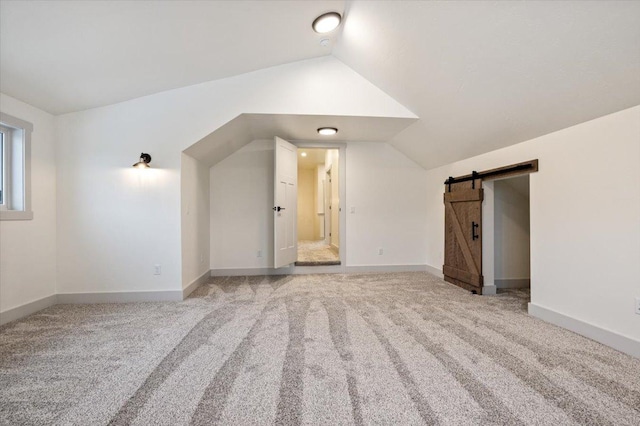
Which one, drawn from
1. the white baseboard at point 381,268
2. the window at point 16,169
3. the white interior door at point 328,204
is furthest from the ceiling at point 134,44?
the white interior door at point 328,204

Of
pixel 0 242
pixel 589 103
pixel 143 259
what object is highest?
pixel 589 103

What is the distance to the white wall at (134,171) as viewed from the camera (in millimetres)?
3271

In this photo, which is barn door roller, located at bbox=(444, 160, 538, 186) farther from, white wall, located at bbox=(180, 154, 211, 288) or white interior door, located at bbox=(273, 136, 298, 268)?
white wall, located at bbox=(180, 154, 211, 288)

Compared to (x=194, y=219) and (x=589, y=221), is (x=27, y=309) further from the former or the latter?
(x=589, y=221)

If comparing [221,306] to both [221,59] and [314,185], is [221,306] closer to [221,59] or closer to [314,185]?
[221,59]

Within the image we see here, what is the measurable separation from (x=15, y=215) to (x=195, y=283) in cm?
190

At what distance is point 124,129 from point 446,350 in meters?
3.89

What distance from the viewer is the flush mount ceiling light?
8.47 ft

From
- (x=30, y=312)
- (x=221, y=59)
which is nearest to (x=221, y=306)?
(x=30, y=312)

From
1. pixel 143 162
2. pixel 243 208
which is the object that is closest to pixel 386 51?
pixel 143 162

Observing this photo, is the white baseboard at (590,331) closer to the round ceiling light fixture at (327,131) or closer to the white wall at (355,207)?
the white wall at (355,207)

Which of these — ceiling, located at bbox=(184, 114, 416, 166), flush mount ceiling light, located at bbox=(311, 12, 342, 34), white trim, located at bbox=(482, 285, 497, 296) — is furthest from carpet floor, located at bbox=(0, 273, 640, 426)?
flush mount ceiling light, located at bbox=(311, 12, 342, 34)

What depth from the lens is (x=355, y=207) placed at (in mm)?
4977

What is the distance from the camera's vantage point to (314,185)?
31.8 ft
